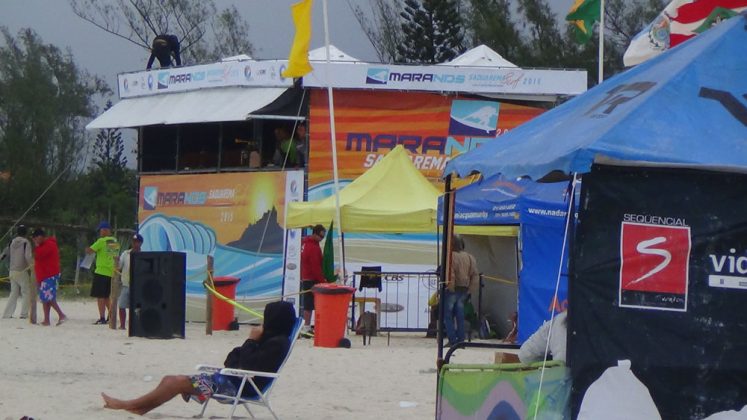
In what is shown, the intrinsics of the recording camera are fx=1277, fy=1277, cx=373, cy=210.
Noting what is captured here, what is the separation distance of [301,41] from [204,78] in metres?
5.34

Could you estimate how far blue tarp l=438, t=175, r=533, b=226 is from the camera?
55.1 feet

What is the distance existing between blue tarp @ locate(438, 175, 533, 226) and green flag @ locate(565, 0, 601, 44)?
101 inches

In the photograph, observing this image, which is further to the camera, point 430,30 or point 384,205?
point 430,30

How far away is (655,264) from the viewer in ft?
22.6

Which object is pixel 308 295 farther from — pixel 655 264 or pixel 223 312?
pixel 655 264

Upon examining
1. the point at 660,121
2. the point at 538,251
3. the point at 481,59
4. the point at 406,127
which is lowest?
the point at 538,251

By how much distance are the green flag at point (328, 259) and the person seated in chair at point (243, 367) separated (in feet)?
29.1

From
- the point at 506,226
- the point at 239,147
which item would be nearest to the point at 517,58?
the point at 239,147

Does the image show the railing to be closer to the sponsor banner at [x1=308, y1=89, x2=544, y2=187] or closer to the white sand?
the white sand

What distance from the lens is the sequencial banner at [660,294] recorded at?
6.89 metres

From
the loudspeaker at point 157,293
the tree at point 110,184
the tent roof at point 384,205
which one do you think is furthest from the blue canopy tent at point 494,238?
the tree at point 110,184

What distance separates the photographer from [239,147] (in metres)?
25.4

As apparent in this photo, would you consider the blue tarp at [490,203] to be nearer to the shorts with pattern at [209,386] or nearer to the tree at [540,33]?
the shorts with pattern at [209,386]

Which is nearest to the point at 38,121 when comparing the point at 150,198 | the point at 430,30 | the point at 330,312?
the point at 430,30
